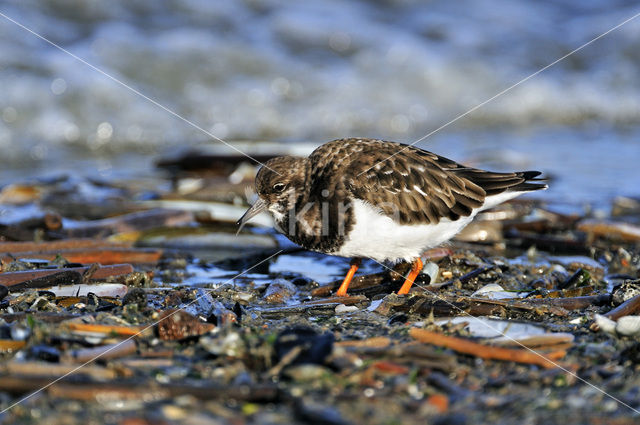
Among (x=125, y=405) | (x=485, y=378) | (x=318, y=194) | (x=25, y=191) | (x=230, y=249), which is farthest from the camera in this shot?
(x=25, y=191)

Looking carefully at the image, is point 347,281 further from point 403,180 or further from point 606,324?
point 606,324

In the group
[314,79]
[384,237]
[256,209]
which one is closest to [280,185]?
[256,209]

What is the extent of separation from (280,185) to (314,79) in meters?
5.61

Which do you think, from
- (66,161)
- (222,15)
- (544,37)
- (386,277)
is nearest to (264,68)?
(222,15)

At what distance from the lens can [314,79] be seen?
8992mm

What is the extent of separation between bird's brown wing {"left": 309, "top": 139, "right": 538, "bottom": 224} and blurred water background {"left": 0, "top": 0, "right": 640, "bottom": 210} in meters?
2.93

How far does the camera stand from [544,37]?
10172 millimetres

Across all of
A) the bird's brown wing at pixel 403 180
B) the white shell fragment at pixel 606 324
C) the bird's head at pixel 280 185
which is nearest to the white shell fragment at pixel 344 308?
the bird's brown wing at pixel 403 180

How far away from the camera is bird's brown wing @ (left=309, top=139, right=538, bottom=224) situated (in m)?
3.43

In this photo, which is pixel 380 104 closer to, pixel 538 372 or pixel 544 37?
pixel 544 37

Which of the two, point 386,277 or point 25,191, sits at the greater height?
point 25,191

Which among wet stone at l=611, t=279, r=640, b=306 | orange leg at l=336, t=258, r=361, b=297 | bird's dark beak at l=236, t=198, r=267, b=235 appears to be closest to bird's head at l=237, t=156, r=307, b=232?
bird's dark beak at l=236, t=198, r=267, b=235

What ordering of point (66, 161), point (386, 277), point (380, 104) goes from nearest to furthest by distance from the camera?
point (386, 277) < point (66, 161) < point (380, 104)

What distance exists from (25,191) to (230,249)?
Result: 1962 millimetres
